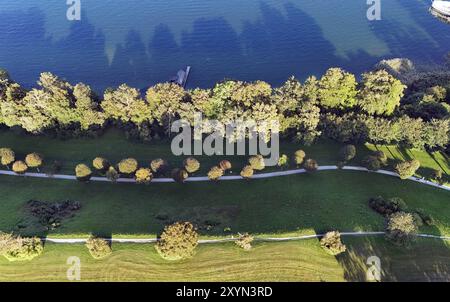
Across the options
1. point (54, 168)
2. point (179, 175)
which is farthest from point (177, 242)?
point (54, 168)

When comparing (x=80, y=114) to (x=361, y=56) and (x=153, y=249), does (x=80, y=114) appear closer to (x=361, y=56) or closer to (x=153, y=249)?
(x=153, y=249)

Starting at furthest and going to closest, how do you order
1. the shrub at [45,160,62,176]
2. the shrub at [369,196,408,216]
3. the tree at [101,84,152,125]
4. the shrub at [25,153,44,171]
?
1. the tree at [101,84,152,125]
2. the shrub at [25,153,44,171]
3. the shrub at [45,160,62,176]
4. the shrub at [369,196,408,216]

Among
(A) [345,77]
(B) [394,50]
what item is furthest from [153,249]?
(B) [394,50]

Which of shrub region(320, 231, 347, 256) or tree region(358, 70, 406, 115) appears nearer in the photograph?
shrub region(320, 231, 347, 256)

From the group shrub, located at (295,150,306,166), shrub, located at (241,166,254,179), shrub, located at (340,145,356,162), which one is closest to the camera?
shrub, located at (241,166,254,179)

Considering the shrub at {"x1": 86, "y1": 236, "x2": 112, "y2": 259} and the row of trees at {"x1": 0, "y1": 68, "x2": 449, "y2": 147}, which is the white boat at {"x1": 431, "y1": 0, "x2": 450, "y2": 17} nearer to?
the row of trees at {"x1": 0, "y1": 68, "x2": 449, "y2": 147}

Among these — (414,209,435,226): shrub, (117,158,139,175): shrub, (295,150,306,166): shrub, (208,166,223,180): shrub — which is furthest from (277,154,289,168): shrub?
(117,158,139,175): shrub
